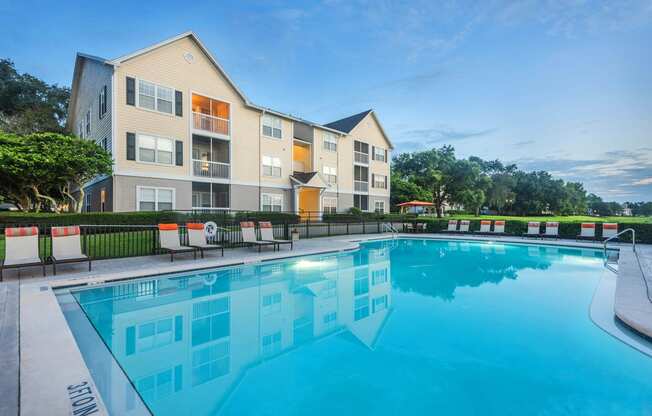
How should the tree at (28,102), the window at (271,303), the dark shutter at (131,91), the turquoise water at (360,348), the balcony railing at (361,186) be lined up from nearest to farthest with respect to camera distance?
the turquoise water at (360,348)
the window at (271,303)
the dark shutter at (131,91)
the tree at (28,102)
the balcony railing at (361,186)

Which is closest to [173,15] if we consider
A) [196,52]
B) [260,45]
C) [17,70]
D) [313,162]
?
[196,52]

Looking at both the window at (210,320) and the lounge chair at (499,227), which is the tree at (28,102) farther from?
the lounge chair at (499,227)

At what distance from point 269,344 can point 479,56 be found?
20.6 m

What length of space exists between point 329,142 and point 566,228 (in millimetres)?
17931

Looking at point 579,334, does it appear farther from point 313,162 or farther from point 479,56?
point 313,162

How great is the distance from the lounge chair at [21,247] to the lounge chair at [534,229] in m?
23.1

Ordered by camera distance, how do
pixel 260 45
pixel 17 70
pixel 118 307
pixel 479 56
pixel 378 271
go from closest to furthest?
1. pixel 118 307
2. pixel 378 271
3. pixel 479 56
4. pixel 260 45
5. pixel 17 70

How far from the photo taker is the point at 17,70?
32.7 meters

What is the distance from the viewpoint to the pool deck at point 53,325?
9.05 ft

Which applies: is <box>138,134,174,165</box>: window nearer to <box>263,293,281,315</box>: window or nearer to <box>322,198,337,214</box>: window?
A: <box>322,198,337,214</box>: window

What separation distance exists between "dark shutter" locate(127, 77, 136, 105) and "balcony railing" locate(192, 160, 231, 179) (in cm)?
424

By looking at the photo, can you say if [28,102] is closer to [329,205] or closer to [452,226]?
[329,205]

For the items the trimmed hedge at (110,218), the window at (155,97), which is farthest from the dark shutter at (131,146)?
the trimmed hedge at (110,218)

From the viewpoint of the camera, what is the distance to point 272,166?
22609mm
